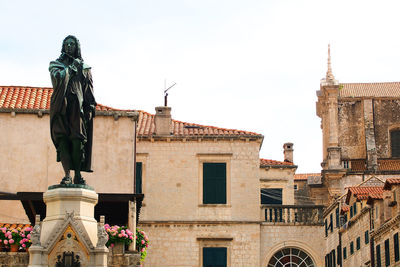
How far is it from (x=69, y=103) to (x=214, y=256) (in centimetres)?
→ 2636

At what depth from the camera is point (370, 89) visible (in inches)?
3413

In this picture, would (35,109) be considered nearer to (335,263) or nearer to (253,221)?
(253,221)

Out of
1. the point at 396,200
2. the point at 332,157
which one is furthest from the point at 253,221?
the point at 332,157

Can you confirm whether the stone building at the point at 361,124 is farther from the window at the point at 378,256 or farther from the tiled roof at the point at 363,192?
the window at the point at 378,256

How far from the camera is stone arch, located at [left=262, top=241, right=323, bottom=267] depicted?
41.4 m

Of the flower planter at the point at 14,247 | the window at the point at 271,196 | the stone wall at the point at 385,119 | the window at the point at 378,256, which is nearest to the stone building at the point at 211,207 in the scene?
the window at the point at 271,196

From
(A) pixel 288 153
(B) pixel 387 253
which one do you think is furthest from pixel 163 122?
(B) pixel 387 253

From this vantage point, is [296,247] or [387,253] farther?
[387,253]

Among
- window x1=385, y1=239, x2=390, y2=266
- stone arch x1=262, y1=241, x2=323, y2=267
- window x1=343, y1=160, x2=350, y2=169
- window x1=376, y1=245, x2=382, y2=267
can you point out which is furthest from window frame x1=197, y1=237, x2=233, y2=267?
window x1=343, y1=160, x2=350, y2=169

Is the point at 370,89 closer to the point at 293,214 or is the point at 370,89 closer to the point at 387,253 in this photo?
the point at 387,253

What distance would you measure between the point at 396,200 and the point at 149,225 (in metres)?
14.8

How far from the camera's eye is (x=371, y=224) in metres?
53.0

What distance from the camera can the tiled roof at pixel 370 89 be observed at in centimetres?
8512

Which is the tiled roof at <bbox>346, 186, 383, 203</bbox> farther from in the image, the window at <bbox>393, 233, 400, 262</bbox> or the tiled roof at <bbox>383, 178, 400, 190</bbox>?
the window at <bbox>393, 233, 400, 262</bbox>
